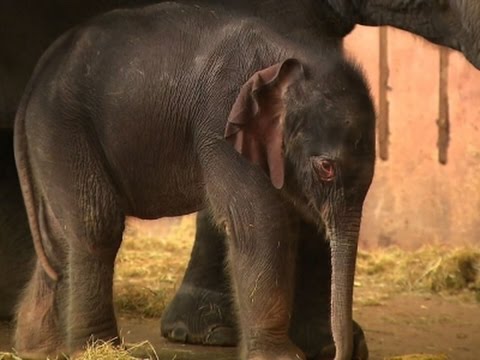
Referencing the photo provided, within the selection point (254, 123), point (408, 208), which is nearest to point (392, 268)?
point (408, 208)

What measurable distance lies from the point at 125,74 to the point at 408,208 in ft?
10.5

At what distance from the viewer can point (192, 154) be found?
4.60m

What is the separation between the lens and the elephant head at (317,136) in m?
4.37

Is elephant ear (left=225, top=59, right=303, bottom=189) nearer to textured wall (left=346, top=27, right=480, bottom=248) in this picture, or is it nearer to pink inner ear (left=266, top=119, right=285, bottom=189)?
pink inner ear (left=266, top=119, right=285, bottom=189)

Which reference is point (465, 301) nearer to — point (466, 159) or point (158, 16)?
point (466, 159)

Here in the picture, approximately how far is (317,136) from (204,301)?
124cm

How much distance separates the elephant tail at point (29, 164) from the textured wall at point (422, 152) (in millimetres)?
2903

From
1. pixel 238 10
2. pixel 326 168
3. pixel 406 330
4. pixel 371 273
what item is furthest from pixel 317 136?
pixel 371 273

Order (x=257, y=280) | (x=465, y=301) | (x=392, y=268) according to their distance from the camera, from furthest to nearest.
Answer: (x=392, y=268) < (x=465, y=301) < (x=257, y=280)

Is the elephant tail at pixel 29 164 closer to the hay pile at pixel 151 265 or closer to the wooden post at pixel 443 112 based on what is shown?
the hay pile at pixel 151 265

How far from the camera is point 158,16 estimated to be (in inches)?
187

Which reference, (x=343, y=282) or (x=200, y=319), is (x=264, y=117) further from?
(x=200, y=319)

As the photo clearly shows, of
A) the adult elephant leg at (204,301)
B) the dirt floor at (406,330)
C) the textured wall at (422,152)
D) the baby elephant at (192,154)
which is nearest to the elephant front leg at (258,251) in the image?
the baby elephant at (192,154)

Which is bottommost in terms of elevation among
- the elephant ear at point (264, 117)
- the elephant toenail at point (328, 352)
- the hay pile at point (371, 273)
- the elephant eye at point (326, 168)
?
the elephant toenail at point (328, 352)
